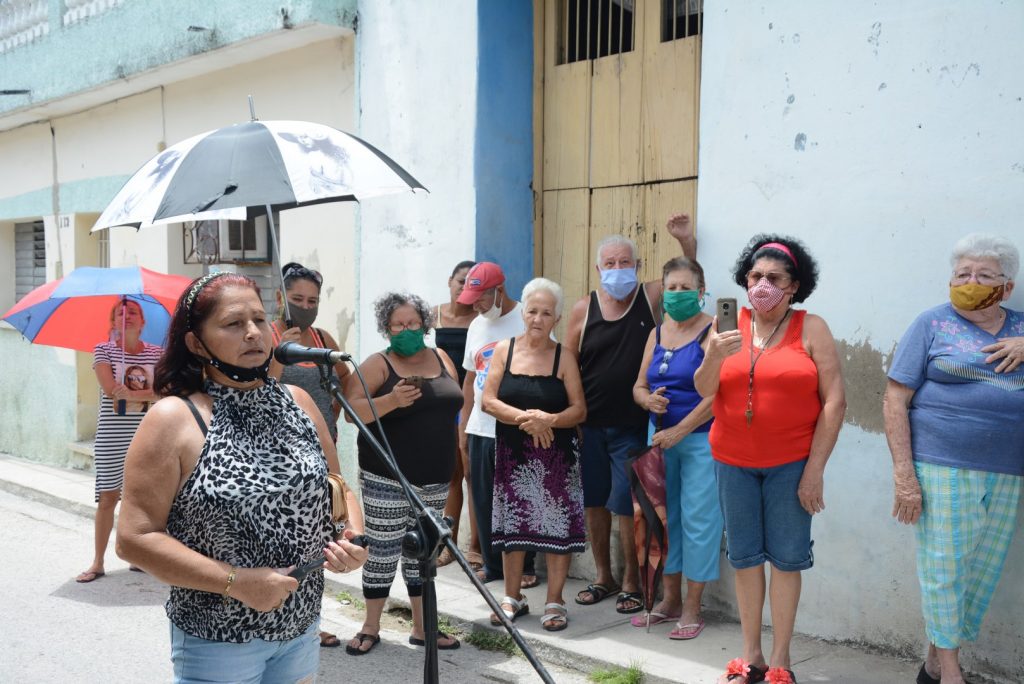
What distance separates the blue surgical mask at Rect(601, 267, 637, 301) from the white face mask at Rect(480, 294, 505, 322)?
86 centimetres

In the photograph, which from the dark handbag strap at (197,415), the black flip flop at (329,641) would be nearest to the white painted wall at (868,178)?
the black flip flop at (329,641)

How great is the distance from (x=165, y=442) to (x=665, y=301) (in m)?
3.08

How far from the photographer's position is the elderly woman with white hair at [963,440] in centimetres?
398

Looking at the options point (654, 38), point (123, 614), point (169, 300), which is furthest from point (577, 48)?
point (123, 614)

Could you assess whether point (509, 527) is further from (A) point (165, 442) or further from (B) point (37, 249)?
(B) point (37, 249)

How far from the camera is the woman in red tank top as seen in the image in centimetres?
418

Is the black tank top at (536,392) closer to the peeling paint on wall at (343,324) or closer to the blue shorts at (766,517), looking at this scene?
the blue shorts at (766,517)

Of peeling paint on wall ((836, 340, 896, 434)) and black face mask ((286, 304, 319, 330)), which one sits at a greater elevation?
black face mask ((286, 304, 319, 330))

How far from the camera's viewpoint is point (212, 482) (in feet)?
8.12

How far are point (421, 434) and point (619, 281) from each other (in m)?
1.37

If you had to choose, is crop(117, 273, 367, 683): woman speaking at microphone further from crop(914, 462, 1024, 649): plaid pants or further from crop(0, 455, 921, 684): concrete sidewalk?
crop(914, 462, 1024, 649): plaid pants

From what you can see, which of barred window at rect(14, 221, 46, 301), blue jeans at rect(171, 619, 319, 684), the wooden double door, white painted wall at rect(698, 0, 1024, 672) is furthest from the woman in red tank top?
barred window at rect(14, 221, 46, 301)

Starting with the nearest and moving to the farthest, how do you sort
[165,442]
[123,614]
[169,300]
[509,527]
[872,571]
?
[165,442] < [872,571] < [509,527] < [123,614] < [169,300]

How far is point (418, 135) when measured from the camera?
23.1 ft
